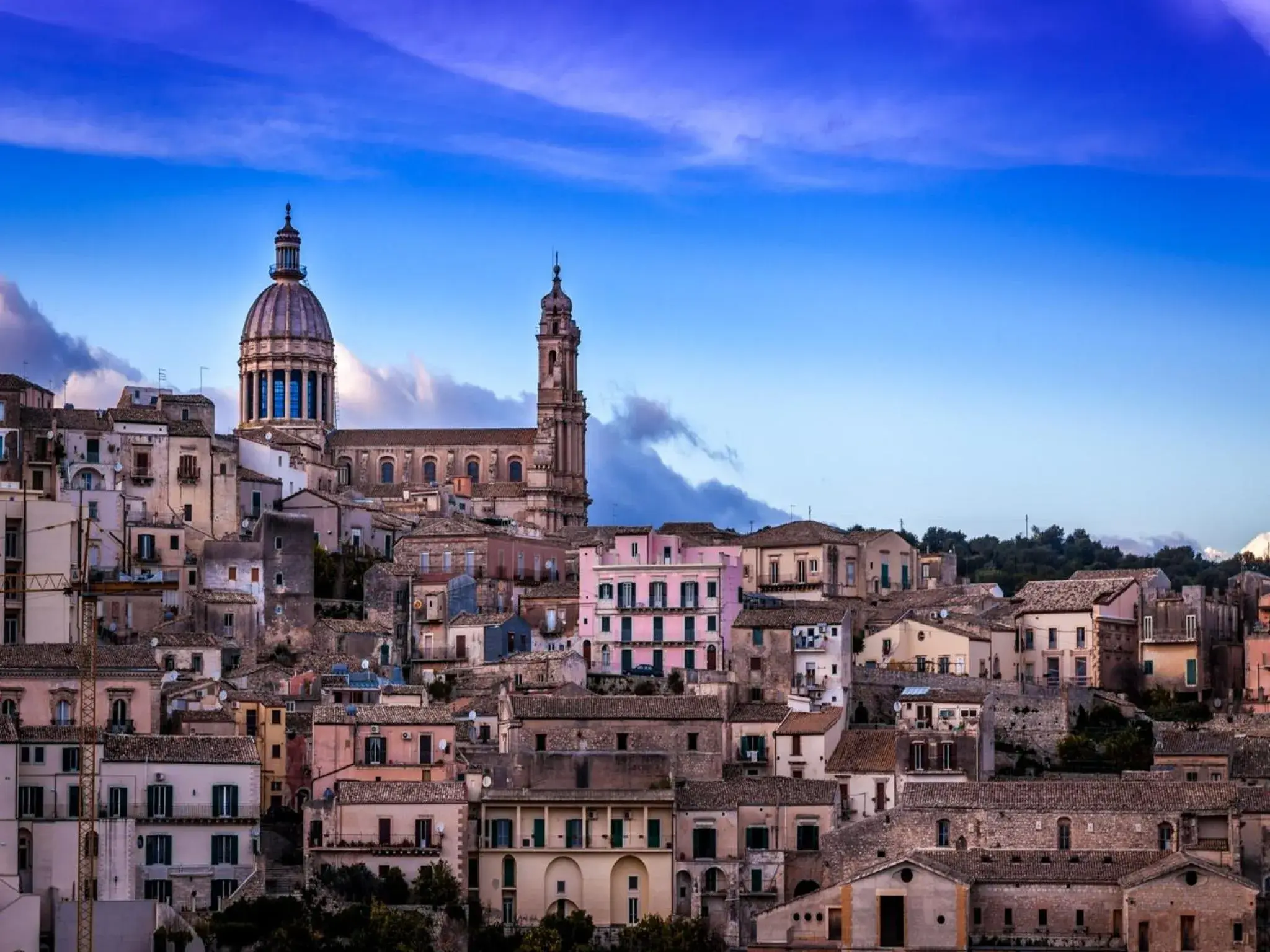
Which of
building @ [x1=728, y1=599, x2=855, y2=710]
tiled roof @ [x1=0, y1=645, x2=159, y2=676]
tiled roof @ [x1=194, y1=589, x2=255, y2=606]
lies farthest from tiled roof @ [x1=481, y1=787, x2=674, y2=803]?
tiled roof @ [x1=194, y1=589, x2=255, y2=606]

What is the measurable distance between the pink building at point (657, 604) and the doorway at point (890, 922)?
1581 cm

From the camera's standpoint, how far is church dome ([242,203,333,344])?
124 meters

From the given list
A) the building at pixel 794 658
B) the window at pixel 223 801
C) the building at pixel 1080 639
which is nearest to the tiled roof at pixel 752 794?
the building at pixel 794 658

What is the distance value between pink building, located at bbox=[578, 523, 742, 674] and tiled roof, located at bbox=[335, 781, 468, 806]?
46.2ft

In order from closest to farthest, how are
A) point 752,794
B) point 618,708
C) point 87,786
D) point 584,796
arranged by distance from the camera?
point 87,786, point 584,796, point 752,794, point 618,708

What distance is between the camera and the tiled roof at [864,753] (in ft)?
243

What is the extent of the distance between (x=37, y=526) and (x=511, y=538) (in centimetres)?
1733

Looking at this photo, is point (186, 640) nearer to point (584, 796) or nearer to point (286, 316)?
point (584, 796)

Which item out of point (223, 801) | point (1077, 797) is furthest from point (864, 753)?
point (223, 801)

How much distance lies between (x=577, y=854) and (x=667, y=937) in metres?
4.23

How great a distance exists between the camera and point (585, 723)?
7469cm

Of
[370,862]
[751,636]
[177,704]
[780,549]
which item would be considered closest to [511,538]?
[780,549]

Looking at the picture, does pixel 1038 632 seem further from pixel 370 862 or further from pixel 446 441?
pixel 446 441

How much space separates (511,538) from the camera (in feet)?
308
